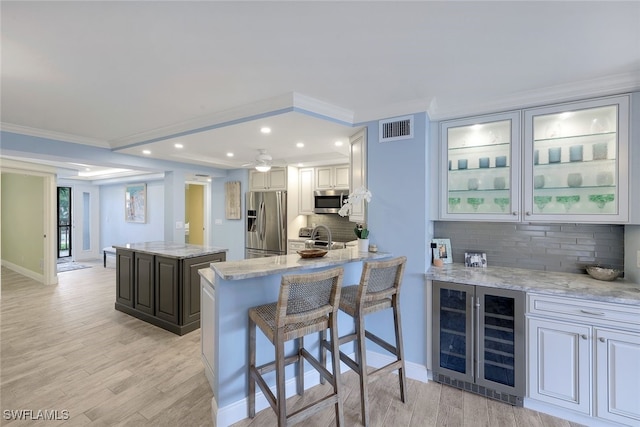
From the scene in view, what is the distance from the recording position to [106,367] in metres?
2.65

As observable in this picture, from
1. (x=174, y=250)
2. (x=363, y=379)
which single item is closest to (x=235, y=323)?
(x=363, y=379)

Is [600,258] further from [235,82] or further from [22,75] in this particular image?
[22,75]

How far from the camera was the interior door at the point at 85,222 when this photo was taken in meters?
7.93

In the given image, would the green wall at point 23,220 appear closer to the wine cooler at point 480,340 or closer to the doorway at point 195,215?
the doorway at point 195,215

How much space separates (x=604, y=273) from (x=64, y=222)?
10.7m

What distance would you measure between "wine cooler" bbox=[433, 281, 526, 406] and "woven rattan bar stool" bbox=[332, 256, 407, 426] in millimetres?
467

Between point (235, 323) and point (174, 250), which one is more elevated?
point (174, 250)

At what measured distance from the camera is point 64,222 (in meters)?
7.82

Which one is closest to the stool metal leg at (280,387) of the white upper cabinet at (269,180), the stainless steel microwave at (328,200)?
the stainless steel microwave at (328,200)

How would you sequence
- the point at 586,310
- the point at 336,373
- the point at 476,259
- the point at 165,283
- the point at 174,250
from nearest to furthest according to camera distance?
the point at 336,373, the point at 586,310, the point at 476,259, the point at 165,283, the point at 174,250

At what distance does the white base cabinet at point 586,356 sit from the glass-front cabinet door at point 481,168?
806mm

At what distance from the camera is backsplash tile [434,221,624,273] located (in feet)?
7.89

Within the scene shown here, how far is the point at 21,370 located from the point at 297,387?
8.27 ft

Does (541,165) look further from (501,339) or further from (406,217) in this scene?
(501,339)
